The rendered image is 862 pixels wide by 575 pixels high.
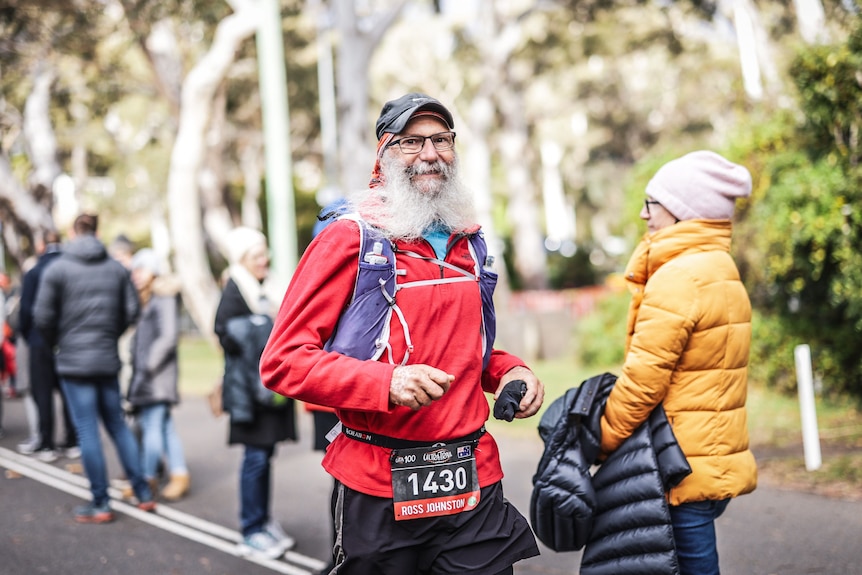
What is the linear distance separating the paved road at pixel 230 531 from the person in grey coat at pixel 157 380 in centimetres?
31

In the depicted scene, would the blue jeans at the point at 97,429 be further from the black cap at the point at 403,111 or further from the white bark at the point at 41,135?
the white bark at the point at 41,135

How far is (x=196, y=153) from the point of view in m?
15.5

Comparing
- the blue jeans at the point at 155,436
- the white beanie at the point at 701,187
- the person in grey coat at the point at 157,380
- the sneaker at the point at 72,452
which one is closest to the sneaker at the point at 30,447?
the sneaker at the point at 72,452

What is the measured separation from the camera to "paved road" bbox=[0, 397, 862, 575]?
5.16 metres

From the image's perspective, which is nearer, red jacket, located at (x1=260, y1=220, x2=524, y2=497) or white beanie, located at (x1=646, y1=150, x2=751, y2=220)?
red jacket, located at (x1=260, y1=220, x2=524, y2=497)

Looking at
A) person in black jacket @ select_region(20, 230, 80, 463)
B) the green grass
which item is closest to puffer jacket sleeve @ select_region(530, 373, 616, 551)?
person in black jacket @ select_region(20, 230, 80, 463)

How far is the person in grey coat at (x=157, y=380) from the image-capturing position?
22.1 ft

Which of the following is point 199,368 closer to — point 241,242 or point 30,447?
point 30,447

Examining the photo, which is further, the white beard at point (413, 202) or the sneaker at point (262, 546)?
the sneaker at point (262, 546)

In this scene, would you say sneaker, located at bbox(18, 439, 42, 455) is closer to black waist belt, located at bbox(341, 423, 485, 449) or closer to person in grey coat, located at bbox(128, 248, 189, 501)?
person in grey coat, located at bbox(128, 248, 189, 501)

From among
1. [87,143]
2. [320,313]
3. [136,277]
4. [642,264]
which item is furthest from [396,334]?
[87,143]

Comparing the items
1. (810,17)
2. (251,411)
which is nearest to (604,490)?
(251,411)

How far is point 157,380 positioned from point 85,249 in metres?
1.17

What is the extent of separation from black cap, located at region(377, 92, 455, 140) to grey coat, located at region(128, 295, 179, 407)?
446 centimetres
